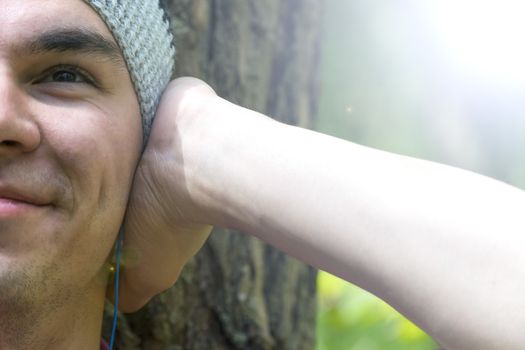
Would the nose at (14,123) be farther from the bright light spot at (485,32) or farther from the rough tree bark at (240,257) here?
the bright light spot at (485,32)

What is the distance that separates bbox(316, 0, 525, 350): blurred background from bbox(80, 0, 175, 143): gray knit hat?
1387 mm

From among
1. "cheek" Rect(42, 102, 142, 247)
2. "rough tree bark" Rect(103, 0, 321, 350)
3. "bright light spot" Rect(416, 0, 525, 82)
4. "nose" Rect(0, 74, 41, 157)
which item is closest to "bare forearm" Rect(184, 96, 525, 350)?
"cheek" Rect(42, 102, 142, 247)

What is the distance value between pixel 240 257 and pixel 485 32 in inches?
63.7

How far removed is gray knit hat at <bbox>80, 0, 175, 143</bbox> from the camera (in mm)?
1536

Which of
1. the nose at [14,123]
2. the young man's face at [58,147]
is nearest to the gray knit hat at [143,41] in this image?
the young man's face at [58,147]

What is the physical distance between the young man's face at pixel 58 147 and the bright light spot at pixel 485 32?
188 cm

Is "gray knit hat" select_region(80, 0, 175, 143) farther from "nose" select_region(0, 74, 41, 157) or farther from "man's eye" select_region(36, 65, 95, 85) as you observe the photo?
"nose" select_region(0, 74, 41, 157)

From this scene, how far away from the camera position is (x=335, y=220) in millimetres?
1298

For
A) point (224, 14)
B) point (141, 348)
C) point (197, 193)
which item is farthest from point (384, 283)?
point (224, 14)

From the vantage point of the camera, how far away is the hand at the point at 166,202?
1.52 m

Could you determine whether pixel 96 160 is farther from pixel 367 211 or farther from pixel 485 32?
pixel 485 32

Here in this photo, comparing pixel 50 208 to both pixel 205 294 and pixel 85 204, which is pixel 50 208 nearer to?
pixel 85 204

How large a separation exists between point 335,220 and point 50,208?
0.51 metres

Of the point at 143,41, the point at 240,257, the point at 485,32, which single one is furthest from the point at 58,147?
the point at 485,32
